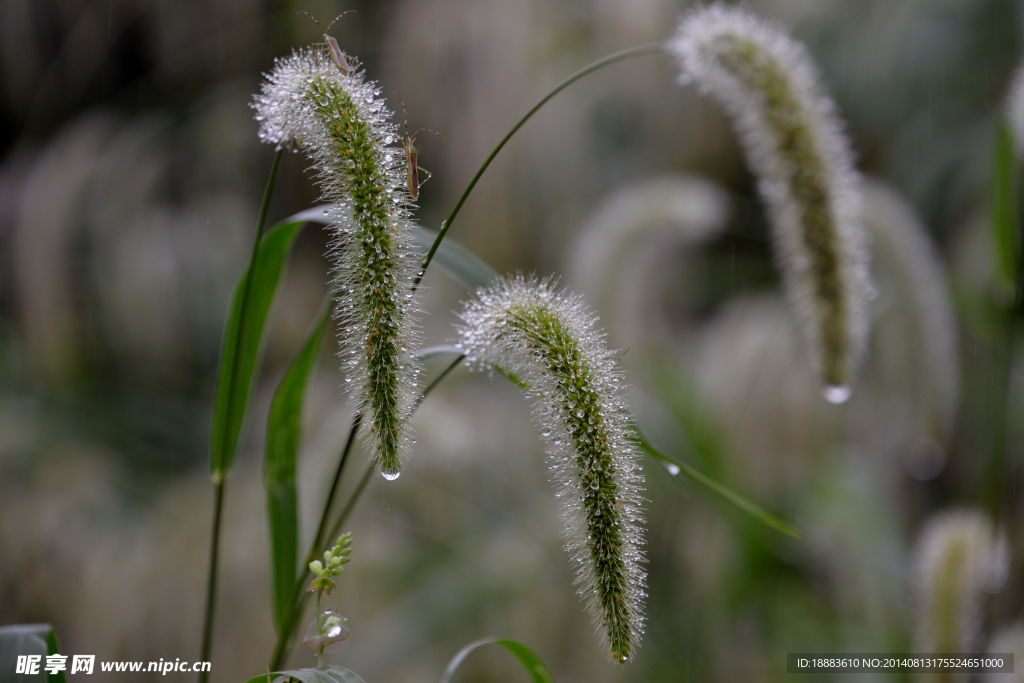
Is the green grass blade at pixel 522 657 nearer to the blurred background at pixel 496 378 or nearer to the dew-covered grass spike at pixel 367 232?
the dew-covered grass spike at pixel 367 232

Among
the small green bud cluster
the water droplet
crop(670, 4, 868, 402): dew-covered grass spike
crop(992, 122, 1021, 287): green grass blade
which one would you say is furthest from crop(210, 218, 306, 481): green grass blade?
crop(992, 122, 1021, 287): green grass blade

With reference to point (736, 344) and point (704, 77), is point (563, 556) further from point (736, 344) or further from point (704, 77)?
point (704, 77)

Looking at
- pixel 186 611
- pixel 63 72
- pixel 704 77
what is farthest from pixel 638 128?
pixel 63 72

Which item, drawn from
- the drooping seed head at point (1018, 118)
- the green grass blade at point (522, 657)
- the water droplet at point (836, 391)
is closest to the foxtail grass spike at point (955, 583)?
the water droplet at point (836, 391)

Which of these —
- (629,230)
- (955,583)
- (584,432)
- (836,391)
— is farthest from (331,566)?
(629,230)

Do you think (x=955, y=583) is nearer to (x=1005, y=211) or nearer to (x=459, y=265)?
(x=1005, y=211)

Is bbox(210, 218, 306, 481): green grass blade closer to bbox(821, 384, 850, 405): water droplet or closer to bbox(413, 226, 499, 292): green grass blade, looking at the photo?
bbox(413, 226, 499, 292): green grass blade
